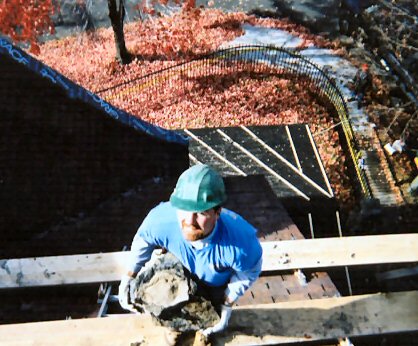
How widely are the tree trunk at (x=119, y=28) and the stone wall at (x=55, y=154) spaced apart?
8.92m

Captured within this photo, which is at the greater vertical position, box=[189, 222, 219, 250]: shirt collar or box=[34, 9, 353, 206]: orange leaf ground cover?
box=[189, 222, 219, 250]: shirt collar

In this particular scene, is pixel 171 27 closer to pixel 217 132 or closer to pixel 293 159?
pixel 217 132

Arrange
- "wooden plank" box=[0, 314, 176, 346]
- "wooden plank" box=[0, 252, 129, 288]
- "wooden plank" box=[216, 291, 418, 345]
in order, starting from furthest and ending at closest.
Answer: "wooden plank" box=[0, 252, 129, 288] → "wooden plank" box=[216, 291, 418, 345] → "wooden plank" box=[0, 314, 176, 346]

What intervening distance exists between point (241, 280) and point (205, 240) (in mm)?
556

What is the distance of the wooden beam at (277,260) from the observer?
190 inches

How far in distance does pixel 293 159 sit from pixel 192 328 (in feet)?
25.5

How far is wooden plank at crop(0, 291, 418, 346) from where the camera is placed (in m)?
4.42

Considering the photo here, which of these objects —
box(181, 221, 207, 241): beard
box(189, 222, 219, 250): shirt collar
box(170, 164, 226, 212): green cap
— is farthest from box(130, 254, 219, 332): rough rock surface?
box(170, 164, 226, 212): green cap

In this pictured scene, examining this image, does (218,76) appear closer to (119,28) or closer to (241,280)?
(119,28)

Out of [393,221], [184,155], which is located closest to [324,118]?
[393,221]

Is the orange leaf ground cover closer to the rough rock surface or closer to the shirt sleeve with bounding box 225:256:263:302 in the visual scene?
the shirt sleeve with bounding box 225:256:263:302

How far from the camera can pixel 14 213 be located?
6840 mm

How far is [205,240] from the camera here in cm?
366

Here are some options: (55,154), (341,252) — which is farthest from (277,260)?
(55,154)
